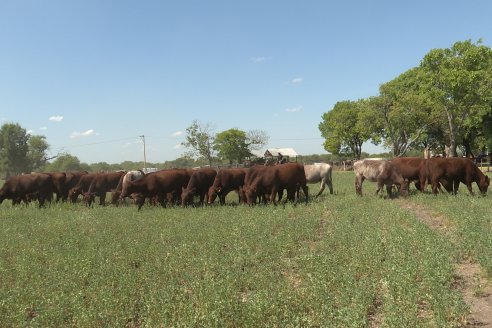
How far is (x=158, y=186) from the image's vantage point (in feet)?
57.9

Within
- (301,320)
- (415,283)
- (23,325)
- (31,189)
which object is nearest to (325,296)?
(301,320)

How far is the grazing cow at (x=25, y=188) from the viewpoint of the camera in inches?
792

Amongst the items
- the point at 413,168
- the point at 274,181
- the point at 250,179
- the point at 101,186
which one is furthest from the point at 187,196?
the point at 413,168

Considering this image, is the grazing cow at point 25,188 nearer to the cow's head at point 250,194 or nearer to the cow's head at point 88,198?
the cow's head at point 88,198

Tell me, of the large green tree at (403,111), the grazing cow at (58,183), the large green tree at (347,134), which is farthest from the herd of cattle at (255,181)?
the large green tree at (347,134)

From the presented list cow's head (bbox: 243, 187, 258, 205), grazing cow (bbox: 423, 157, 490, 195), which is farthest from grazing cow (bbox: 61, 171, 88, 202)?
grazing cow (bbox: 423, 157, 490, 195)

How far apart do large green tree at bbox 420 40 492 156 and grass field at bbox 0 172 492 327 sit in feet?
91.5

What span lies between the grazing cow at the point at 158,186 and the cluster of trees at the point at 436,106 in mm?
28838

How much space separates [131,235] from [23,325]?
5.43 metres

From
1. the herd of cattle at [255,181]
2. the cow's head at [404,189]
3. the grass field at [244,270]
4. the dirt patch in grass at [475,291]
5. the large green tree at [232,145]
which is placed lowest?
the dirt patch in grass at [475,291]

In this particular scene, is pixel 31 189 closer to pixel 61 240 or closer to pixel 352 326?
pixel 61 240

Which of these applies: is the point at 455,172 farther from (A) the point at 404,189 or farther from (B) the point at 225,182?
(B) the point at 225,182

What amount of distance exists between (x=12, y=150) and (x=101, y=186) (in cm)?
7588

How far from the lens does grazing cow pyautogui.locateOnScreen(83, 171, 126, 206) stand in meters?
19.4
